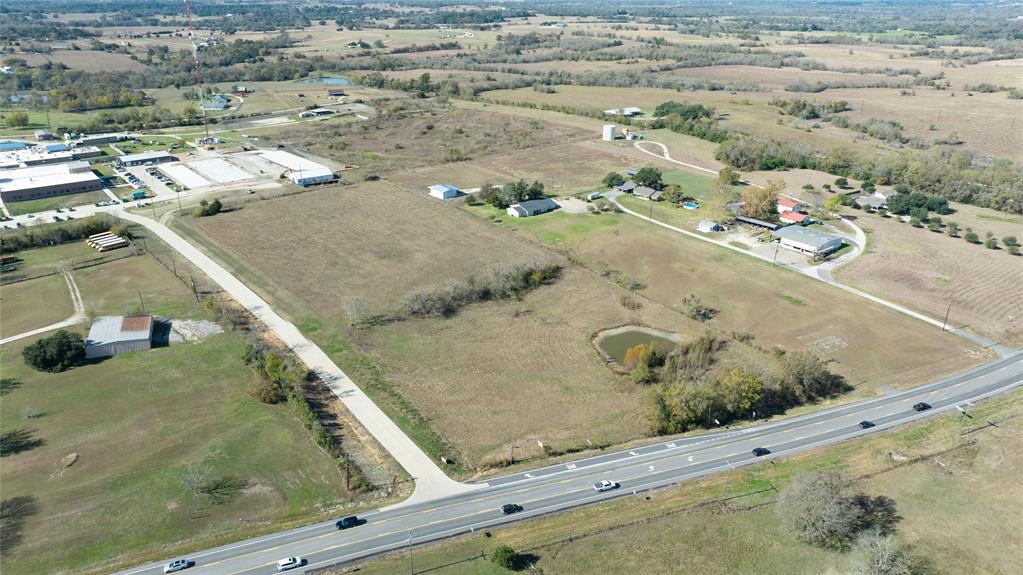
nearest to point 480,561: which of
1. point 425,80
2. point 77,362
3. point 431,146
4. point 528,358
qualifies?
point 528,358

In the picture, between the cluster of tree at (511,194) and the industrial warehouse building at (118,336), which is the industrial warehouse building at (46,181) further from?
the cluster of tree at (511,194)

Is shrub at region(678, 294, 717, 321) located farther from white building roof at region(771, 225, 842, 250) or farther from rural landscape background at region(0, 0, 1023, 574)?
white building roof at region(771, 225, 842, 250)

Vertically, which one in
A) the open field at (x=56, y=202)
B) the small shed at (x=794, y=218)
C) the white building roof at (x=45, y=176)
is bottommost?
the small shed at (x=794, y=218)

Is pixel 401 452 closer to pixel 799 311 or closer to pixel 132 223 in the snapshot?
pixel 799 311

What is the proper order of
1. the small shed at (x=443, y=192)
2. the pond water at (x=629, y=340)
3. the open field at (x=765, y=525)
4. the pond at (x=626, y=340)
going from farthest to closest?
the small shed at (x=443, y=192), the pond water at (x=629, y=340), the pond at (x=626, y=340), the open field at (x=765, y=525)

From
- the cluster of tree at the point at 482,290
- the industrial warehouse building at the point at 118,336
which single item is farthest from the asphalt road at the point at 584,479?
the industrial warehouse building at the point at 118,336

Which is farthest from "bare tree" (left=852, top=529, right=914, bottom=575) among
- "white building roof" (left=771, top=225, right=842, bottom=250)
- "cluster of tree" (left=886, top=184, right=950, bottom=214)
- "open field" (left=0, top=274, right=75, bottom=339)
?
"open field" (left=0, top=274, right=75, bottom=339)
